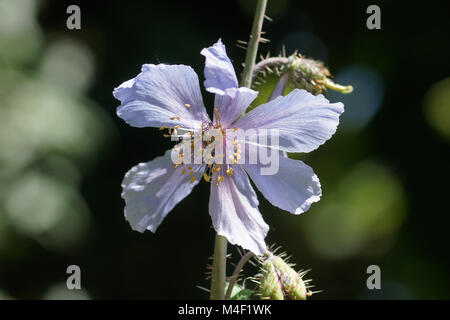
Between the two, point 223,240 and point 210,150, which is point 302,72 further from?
point 223,240

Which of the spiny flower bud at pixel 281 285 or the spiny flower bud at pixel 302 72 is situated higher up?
the spiny flower bud at pixel 302 72

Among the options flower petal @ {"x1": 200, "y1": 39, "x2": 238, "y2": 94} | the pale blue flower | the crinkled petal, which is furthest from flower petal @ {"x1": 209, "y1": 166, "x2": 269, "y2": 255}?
flower petal @ {"x1": 200, "y1": 39, "x2": 238, "y2": 94}

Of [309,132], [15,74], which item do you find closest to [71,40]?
[15,74]

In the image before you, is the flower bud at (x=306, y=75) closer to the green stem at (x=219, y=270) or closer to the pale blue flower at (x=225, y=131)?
the pale blue flower at (x=225, y=131)

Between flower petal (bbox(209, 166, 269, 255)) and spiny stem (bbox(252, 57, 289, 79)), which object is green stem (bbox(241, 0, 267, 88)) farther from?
flower petal (bbox(209, 166, 269, 255))

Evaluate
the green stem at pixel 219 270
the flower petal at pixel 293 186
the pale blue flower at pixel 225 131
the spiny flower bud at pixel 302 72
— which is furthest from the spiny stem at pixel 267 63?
the green stem at pixel 219 270

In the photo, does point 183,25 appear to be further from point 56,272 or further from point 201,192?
point 56,272
